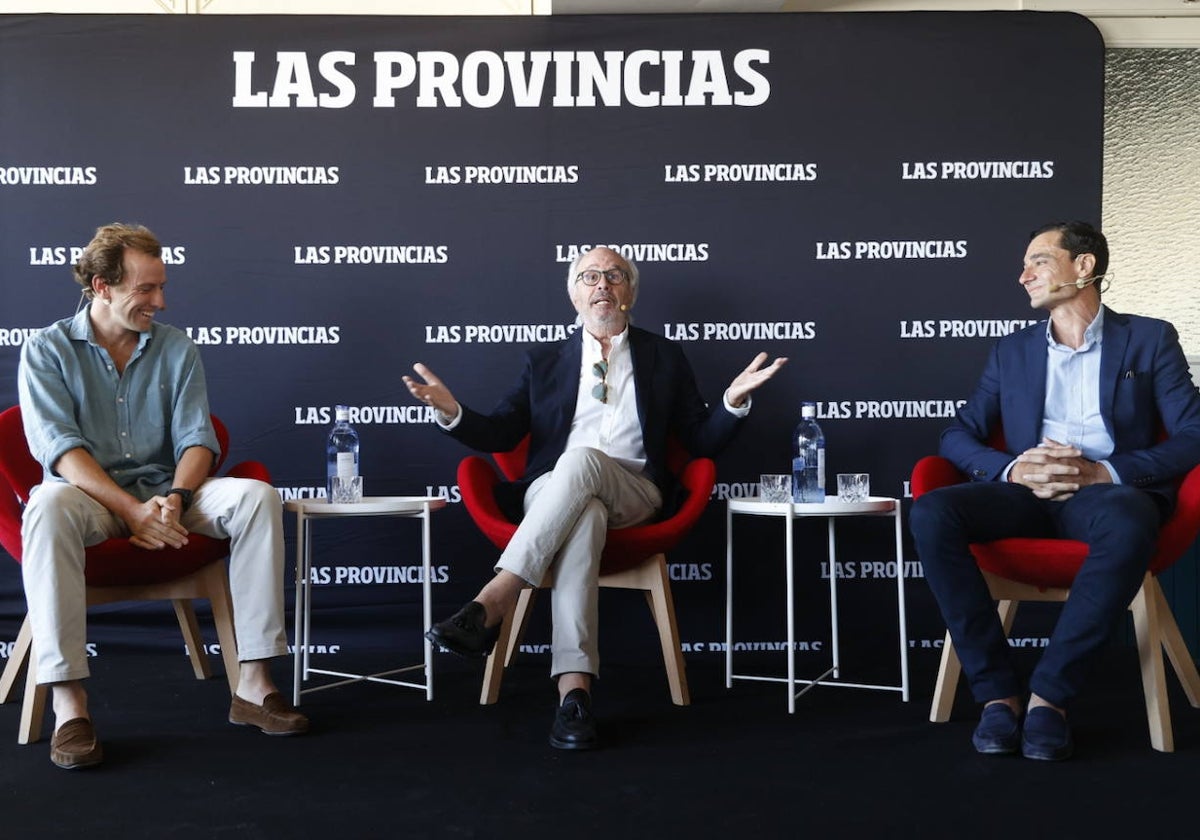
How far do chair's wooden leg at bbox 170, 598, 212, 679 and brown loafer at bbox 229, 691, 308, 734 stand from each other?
0.73 m

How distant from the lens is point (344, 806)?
226cm

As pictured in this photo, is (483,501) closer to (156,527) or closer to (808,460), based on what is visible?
(156,527)

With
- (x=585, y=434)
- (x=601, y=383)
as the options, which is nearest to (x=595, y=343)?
(x=601, y=383)

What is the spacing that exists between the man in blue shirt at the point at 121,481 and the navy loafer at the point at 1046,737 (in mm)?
1740

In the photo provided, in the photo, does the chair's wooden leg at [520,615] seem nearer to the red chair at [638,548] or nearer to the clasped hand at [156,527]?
the red chair at [638,548]

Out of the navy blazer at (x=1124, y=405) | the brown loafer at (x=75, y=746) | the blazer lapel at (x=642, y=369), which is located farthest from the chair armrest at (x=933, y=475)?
the brown loafer at (x=75, y=746)

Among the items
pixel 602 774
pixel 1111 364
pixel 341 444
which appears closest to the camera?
pixel 602 774

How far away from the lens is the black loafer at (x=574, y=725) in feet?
8.87

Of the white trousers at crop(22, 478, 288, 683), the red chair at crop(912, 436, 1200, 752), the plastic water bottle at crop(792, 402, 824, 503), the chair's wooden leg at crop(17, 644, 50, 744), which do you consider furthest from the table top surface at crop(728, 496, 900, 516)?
the chair's wooden leg at crop(17, 644, 50, 744)

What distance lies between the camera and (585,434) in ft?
11.4

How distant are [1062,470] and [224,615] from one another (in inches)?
90.7

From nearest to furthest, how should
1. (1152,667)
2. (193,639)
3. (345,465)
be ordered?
(1152,667)
(345,465)
(193,639)

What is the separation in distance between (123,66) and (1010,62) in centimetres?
313

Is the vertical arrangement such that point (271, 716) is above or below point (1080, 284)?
below
